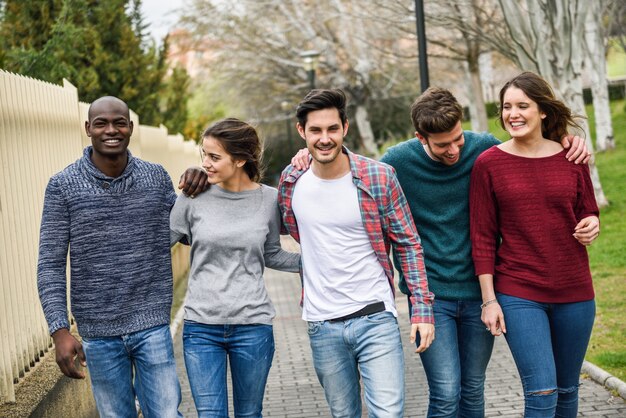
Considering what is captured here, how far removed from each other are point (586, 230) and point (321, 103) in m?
1.33

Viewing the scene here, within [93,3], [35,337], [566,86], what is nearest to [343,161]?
[35,337]

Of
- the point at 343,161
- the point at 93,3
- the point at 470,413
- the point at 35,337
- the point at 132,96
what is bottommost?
the point at 470,413

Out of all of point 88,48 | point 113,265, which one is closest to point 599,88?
point 88,48

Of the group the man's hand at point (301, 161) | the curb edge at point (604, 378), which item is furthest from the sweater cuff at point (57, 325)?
the curb edge at point (604, 378)

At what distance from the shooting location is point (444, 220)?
4.60 meters

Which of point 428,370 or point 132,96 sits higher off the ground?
point 132,96

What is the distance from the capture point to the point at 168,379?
420cm

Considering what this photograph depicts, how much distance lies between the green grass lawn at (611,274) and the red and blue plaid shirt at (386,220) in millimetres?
947

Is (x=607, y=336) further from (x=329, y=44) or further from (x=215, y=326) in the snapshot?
(x=329, y=44)

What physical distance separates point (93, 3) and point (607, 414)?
14.7 metres

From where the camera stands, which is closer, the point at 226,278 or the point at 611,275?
the point at 226,278

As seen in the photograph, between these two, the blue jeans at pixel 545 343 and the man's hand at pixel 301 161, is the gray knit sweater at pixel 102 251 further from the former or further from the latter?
the blue jeans at pixel 545 343

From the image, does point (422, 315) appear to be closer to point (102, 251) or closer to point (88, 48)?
point (102, 251)

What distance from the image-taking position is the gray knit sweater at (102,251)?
13.1 ft
